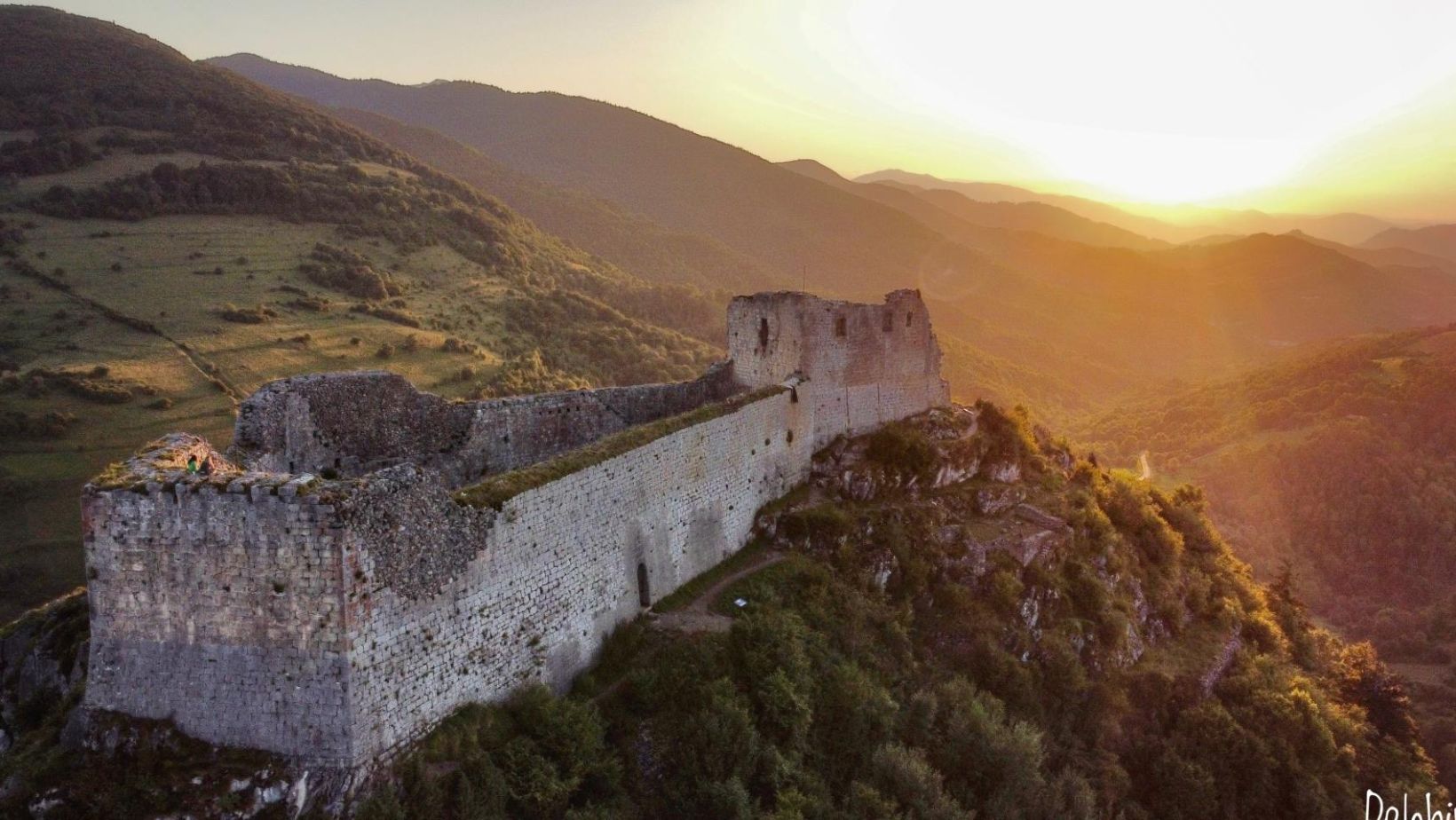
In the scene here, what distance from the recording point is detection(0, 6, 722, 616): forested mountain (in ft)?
129

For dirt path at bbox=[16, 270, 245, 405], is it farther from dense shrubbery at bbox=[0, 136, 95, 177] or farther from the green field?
dense shrubbery at bbox=[0, 136, 95, 177]

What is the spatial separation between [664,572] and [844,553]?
19.5 ft

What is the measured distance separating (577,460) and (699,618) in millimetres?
Result: 5077

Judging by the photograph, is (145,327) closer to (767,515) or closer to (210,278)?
(210,278)

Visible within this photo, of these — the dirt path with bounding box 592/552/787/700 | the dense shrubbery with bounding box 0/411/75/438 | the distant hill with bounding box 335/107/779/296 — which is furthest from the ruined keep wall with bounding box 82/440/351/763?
the distant hill with bounding box 335/107/779/296

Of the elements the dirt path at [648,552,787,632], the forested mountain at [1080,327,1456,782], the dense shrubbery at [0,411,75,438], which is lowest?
the forested mountain at [1080,327,1456,782]

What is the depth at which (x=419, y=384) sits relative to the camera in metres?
48.7

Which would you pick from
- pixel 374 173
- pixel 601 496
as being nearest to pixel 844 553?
pixel 601 496

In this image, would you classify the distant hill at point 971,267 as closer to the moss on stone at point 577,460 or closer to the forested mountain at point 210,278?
the forested mountain at point 210,278

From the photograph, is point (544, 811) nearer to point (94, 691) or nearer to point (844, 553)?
point (94, 691)

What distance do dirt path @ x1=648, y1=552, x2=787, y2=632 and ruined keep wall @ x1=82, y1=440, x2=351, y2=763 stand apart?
25.5 feet

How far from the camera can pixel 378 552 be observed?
11.2 m

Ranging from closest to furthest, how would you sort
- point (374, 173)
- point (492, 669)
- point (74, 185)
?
point (492, 669) → point (74, 185) → point (374, 173)

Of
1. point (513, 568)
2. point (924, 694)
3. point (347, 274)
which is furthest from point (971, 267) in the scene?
point (513, 568)
